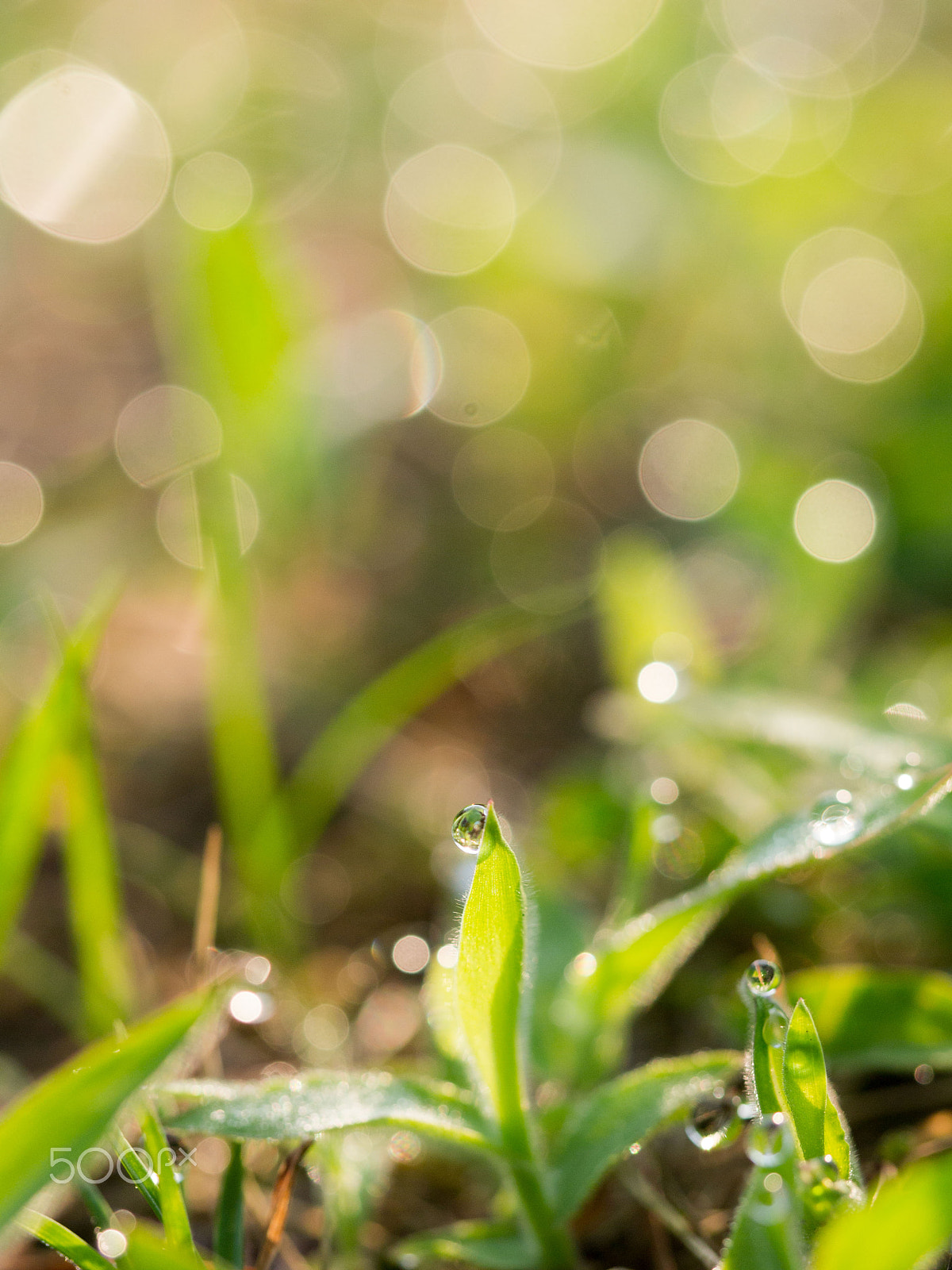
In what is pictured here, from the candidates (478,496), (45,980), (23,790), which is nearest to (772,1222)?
(23,790)

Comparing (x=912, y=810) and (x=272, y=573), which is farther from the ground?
(x=912, y=810)

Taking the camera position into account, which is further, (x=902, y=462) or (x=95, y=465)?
(x=95, y=465)

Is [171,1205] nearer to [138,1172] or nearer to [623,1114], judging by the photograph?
[138,1172]

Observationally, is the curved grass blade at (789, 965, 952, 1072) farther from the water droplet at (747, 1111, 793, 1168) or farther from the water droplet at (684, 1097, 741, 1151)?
the water droplet at (747, 1111, 793, 1168)

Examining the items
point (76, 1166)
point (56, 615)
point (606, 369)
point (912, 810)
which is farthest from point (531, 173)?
point (76, 1166)

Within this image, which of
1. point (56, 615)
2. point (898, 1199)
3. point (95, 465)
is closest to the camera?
point (898, 1199)

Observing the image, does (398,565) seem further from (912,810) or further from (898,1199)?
(898,1199)

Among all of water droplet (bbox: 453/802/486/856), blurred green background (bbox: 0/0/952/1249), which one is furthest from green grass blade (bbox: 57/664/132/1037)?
water droplet (bbox: 453/802/486/856)
